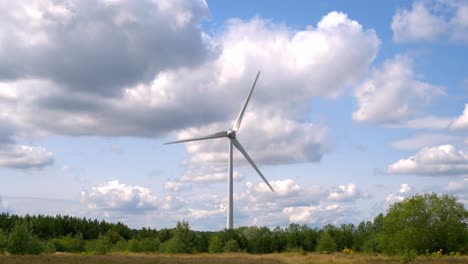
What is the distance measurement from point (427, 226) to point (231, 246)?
31.7 m

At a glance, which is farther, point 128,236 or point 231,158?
point 128,236

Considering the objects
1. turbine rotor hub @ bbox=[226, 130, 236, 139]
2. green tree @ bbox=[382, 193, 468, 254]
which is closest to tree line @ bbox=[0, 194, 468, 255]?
green tree @ bbox=[382, 193, 468, 254]

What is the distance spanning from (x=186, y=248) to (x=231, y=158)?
15.2 m

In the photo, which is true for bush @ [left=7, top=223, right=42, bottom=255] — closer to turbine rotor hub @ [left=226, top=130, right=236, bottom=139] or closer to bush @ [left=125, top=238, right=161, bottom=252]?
bush @ [left=125, top=238, right=161, bottom=252]

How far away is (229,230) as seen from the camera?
93.5 meters

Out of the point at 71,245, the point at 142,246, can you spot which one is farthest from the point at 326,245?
the point at 71,245

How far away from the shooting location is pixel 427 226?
77.8 m

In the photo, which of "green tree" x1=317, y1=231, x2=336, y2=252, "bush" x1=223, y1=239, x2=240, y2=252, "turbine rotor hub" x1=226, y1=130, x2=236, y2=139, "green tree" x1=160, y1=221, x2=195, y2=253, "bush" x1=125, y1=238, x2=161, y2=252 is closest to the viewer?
"green tree" x1=160, y1=221, x2=195, y2=253

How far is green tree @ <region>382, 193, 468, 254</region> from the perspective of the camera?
77.3 meters

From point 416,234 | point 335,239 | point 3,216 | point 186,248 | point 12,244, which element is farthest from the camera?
point 3,216

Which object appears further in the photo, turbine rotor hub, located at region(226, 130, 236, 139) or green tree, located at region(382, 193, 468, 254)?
turbine rotor hub, located at region(226, 130, 236, 139)

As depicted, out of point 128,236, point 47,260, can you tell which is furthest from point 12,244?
point 128,236

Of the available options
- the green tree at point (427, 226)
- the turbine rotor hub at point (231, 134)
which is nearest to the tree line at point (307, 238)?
the green tree at point (427, 226)

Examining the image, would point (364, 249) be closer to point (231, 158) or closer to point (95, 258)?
point (231, 158)
